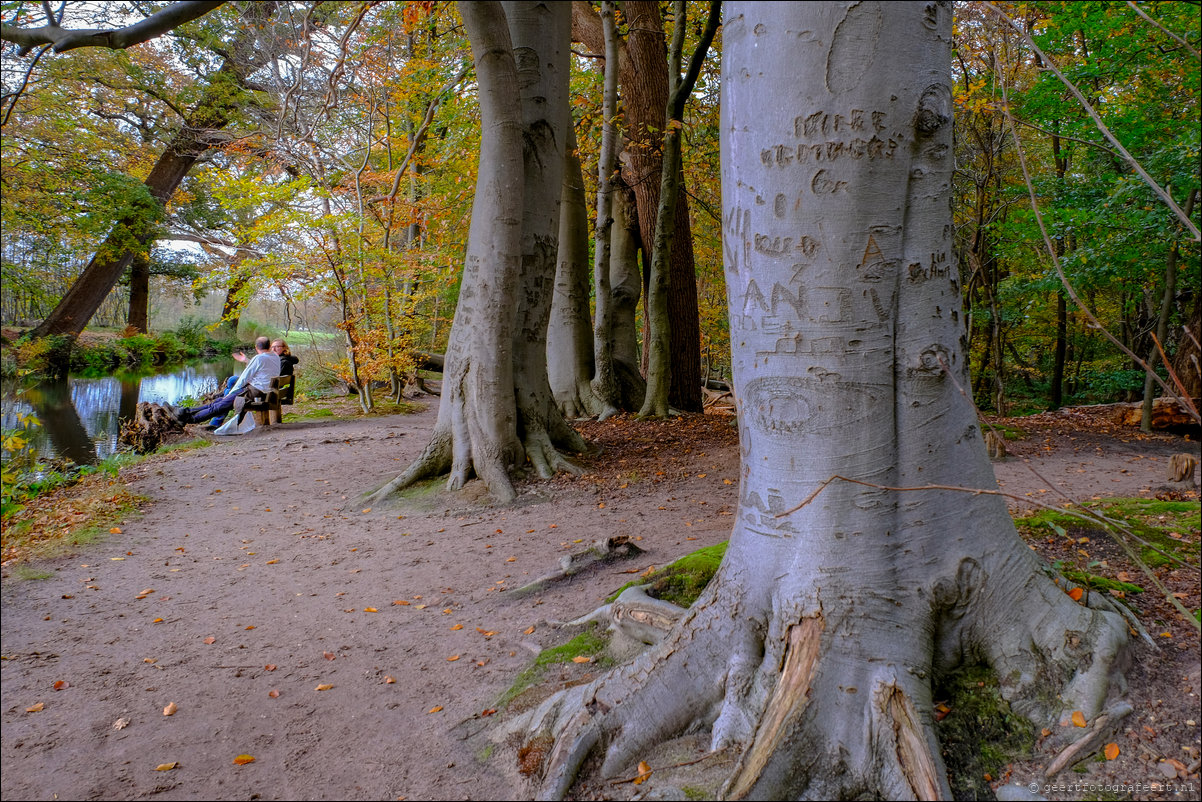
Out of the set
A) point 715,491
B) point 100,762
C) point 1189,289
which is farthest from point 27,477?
point 1189,289

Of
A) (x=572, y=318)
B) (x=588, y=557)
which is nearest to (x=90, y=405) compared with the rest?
(x=572, y=318)

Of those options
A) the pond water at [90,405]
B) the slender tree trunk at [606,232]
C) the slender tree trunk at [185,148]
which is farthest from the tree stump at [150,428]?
the slender tree trunk at [606,232]

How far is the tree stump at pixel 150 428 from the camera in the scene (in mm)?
10227

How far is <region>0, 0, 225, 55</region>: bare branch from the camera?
2949 millimetres

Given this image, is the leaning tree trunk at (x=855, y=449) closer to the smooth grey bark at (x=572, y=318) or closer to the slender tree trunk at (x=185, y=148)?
the smooth grey bark at (x=572, y=318)

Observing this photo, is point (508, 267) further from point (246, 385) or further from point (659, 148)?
point (246, 385)

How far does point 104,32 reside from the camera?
3330mm

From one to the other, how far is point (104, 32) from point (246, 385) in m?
7.94

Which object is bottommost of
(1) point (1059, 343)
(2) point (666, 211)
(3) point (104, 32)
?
(1) point (1059, 343)

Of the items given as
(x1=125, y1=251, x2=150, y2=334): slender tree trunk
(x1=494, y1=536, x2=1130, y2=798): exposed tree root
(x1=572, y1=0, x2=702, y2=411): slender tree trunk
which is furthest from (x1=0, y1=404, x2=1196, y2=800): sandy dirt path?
A: (x1=125, y1=251, x2=150, y2=334): slender tree trunk

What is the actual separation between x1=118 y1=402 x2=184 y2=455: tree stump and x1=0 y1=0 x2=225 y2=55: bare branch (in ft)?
27.1

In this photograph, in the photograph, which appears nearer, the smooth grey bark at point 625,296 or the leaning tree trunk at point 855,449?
the leaning tree trunk at point 855,449

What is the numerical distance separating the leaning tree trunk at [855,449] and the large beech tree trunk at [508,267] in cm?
433

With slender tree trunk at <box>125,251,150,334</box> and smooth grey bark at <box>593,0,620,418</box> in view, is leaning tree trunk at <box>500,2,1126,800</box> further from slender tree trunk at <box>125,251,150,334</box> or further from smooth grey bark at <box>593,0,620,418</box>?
slender tree trunk at <box>125,251,150,334</box>
